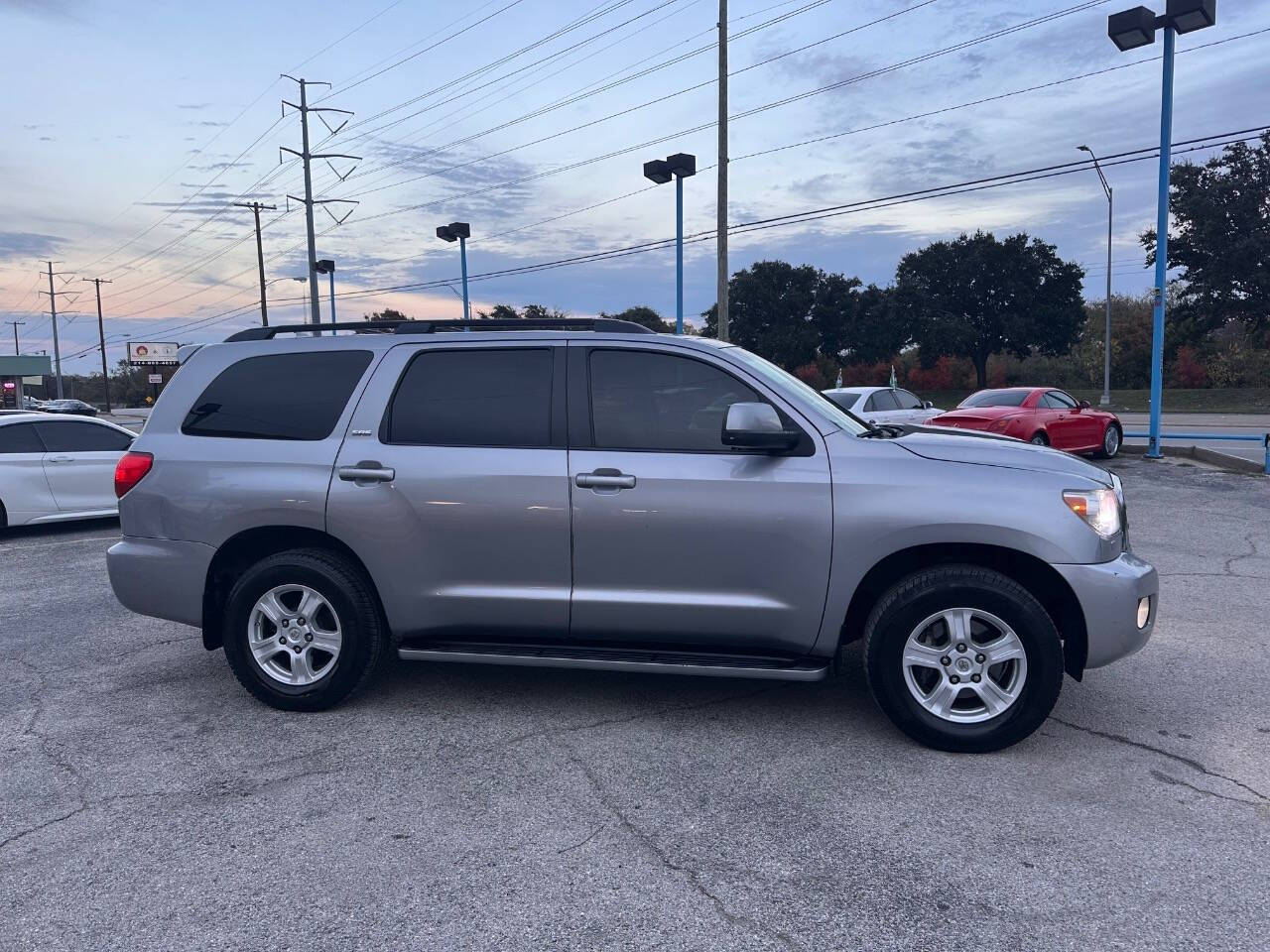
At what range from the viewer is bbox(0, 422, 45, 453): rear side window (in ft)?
34.6

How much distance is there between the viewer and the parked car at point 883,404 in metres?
15.1

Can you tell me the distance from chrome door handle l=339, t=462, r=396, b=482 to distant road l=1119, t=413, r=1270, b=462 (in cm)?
1747

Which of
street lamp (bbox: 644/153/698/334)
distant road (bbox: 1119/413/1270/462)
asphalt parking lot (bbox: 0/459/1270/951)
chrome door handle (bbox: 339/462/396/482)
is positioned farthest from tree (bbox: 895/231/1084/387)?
chrome door handle (bbox: 339/462/396/482)

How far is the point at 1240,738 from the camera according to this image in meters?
4.30

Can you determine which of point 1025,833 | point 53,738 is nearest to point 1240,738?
point 1025,833

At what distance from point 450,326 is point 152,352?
370 feet

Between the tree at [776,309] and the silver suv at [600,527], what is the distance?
181 feet

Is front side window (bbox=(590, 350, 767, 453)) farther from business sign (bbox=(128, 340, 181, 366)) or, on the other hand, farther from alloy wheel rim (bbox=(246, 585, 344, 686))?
business sign (bbox=(128, 340, 181, 366))

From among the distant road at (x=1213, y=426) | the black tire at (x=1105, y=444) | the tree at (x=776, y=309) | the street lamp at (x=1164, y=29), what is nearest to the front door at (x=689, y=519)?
the black tire at (x=1105, y=444)

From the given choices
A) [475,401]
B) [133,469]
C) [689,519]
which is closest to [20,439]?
[133,469]

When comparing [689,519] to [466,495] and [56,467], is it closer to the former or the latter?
[466,495]

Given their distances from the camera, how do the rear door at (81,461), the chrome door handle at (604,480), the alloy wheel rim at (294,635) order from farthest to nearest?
the rear door at (81,461) < the alloy wheel rim at (294,635) < the chrome door handle at (604,480)

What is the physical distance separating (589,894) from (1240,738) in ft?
10.6

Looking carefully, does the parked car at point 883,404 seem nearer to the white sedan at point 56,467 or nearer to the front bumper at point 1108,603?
the white sedan at point 56,467
